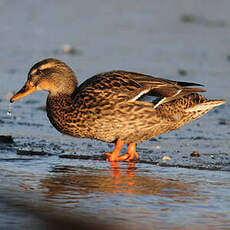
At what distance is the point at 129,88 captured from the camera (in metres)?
6.53

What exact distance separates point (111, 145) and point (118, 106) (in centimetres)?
101

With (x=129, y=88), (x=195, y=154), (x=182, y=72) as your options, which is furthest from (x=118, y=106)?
(x=182, y=72)

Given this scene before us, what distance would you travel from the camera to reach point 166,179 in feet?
18.1

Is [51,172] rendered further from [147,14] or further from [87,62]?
[147,14]

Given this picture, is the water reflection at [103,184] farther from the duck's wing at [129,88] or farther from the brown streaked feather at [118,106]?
the duck's wing at [129,88]

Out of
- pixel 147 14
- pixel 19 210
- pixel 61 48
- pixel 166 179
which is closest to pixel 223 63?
pixel 61 48

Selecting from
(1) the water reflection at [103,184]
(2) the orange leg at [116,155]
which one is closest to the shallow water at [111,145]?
(1) the water reflection at [103,184]

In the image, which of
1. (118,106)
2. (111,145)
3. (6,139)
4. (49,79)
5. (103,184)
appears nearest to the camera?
(103,184)

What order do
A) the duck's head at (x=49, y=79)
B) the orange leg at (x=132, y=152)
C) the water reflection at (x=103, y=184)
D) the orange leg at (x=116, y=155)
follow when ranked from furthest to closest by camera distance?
the duck's head at (x=49, y=79)
the orange leg at (x=132, y=152)
the orange leg at (x=116, y=155)
the water reflection at (x=103, y=184)

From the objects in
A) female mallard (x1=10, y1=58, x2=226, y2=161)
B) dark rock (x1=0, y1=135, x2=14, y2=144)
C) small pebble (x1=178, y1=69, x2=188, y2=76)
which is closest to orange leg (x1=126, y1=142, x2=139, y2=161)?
female mallard (x1=10, y1=58, x2=226, y2=161)

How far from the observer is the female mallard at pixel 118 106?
6.40 m

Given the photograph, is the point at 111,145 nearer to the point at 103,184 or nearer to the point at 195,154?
the point at 195,154

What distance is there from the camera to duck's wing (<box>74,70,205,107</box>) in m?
6.45

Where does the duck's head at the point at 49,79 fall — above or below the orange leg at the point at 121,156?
above
